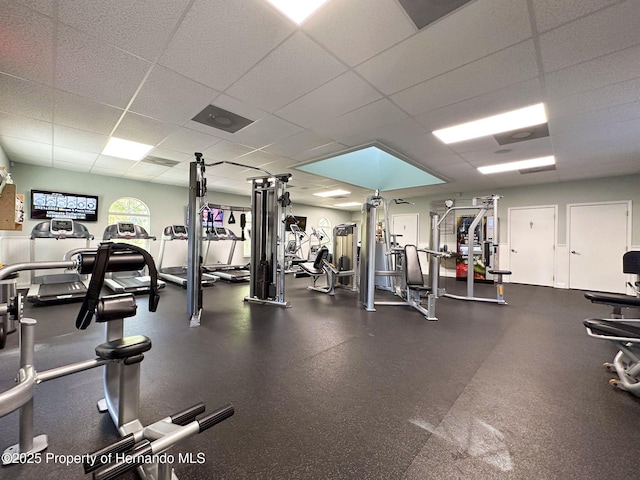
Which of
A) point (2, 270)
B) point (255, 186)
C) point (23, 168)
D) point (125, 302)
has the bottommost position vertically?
point (125, 302)

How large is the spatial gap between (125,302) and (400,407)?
1.74 metres

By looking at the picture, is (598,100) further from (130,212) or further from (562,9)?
(130,212)

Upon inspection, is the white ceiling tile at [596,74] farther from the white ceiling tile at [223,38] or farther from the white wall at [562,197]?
the white wall at [562,197]

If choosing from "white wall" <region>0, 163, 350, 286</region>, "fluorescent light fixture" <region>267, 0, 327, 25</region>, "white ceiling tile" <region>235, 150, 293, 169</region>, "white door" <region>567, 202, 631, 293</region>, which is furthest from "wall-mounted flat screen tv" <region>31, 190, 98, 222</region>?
"white door" <region>567, 202, 631, 293</region>

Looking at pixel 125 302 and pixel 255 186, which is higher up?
pixel 255 186

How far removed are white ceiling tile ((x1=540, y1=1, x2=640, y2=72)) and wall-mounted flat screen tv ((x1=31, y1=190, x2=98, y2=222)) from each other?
27.5 ft

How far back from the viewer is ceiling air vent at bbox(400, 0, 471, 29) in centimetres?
174

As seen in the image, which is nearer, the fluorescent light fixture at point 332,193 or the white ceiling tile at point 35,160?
the white ceiling tile at point 35,160

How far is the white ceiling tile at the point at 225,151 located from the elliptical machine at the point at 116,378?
3511 mm

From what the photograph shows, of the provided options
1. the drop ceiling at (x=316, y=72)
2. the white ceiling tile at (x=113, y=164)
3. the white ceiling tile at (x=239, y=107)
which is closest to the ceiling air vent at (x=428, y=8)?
the drop ceiling at (x=316, y=72)

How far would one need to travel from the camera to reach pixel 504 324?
3619 millimetres

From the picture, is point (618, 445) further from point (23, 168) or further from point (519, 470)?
point (23, 168)

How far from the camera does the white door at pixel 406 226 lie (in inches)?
372

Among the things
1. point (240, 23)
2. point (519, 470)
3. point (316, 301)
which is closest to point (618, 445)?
point (519, 470)
